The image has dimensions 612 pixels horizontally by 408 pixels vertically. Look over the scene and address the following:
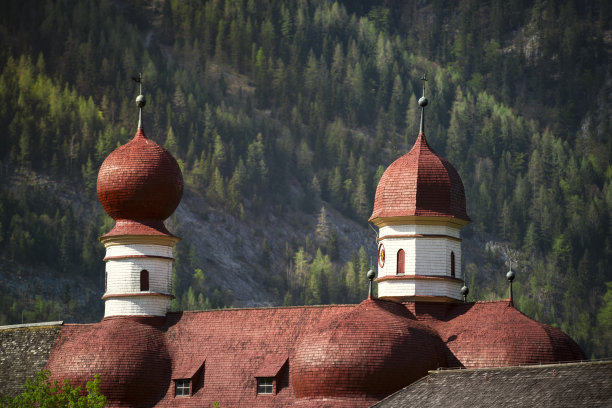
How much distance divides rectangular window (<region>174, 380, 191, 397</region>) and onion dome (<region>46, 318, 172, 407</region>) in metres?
0.60

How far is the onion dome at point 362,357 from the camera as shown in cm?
6981

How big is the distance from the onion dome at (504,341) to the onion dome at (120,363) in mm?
13886

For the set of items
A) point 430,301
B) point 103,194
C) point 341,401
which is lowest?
point 341,401

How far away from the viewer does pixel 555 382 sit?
202ft

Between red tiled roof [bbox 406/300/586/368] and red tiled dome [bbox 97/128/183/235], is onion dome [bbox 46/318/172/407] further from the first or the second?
red tiled roof [bbox 406/300/586/368]

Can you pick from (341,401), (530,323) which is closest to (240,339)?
(341,401)

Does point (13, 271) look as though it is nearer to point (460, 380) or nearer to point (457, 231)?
point (457, 231)

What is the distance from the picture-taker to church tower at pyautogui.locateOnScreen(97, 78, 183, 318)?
3182 inches

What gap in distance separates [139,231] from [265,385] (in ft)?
39.7

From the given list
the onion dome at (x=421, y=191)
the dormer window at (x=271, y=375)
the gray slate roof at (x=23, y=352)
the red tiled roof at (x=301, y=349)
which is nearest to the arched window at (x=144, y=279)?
the red tiled roof at (x=301, y=349)

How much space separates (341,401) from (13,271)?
129 m

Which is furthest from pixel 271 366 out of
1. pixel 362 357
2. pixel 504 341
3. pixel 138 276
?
pixel 504 341

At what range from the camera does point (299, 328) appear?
75.3 metres

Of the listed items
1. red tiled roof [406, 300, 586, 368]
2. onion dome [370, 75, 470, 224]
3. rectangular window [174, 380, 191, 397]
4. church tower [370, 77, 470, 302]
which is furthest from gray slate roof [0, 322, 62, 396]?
red tiled roof [406, 300, 586, 368]
